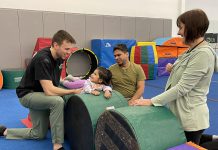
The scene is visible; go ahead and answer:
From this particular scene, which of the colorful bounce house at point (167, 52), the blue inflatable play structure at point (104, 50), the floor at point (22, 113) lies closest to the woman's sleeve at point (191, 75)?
the floor at point (22, 113)

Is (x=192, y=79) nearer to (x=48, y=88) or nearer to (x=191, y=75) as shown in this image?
(x=191, y=75)

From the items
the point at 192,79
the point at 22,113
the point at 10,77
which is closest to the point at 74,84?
the point at 22,113

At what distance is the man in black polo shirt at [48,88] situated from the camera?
2371 mm

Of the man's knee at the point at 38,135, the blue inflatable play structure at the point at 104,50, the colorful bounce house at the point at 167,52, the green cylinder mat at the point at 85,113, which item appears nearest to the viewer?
the green cylinder mat at the point at 85,113

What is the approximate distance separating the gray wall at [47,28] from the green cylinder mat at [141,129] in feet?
14.9

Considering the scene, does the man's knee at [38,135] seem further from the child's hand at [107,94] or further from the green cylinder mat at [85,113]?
the child's hand at [107,94]

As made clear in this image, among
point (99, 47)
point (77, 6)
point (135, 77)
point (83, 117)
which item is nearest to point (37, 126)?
point (83, 117)

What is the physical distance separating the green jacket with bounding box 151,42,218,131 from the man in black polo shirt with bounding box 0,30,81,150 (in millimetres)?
1040

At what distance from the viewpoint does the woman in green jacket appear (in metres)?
1.60

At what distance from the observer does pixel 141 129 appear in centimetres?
154

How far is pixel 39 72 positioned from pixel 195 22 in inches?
59.2

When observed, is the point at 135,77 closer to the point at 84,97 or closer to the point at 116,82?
the point at 116,82

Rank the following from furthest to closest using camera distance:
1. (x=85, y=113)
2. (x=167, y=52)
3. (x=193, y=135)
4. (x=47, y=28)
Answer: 1. (x=167, y=52)
2. (x=47, y=28)
3. (x=85, y=113)
4. (x=193, y=135)

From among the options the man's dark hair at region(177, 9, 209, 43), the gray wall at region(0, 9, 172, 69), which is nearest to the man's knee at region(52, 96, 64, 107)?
the man's dark hair at region(177, 9, 209, 43)
